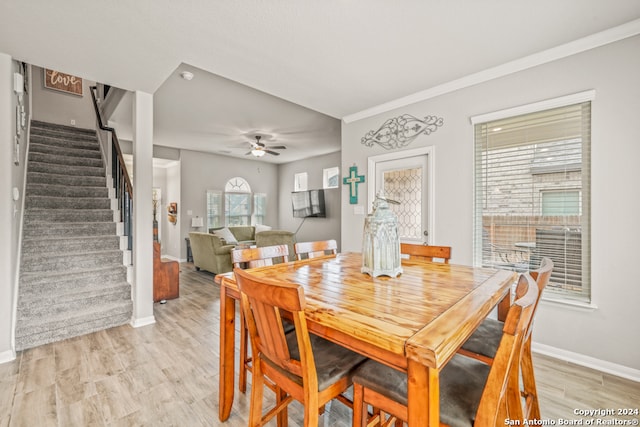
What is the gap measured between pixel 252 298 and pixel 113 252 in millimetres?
3315

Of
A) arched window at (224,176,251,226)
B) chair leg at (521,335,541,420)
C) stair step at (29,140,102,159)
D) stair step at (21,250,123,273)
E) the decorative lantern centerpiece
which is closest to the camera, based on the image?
chair leg at (521,335,541,420)

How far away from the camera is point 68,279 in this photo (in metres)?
3.07

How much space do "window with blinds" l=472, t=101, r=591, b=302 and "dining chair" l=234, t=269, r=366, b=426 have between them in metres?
2.23

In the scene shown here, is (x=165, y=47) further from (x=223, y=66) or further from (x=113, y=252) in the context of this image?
(x=113, y=252)

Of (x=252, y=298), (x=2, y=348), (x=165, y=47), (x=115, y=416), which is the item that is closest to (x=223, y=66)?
(x=165, y=47)

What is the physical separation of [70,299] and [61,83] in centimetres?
467

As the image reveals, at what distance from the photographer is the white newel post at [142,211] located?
10.0 feet

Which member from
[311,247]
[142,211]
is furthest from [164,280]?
[311,247]

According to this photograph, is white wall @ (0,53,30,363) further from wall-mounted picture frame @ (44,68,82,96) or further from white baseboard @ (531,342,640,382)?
white baseboard @ (531,342,640,382)

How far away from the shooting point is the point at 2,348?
231 centimetres

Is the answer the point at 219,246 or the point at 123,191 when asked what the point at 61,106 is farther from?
the point at 219,246

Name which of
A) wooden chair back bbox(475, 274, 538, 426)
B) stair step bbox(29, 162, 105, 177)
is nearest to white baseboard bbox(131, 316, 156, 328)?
stair step bbox(29, 162, 105, 177)

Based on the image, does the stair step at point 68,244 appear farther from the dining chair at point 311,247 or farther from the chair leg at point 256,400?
the chair leg at point 256,400

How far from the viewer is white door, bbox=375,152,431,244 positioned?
10.9 ft
